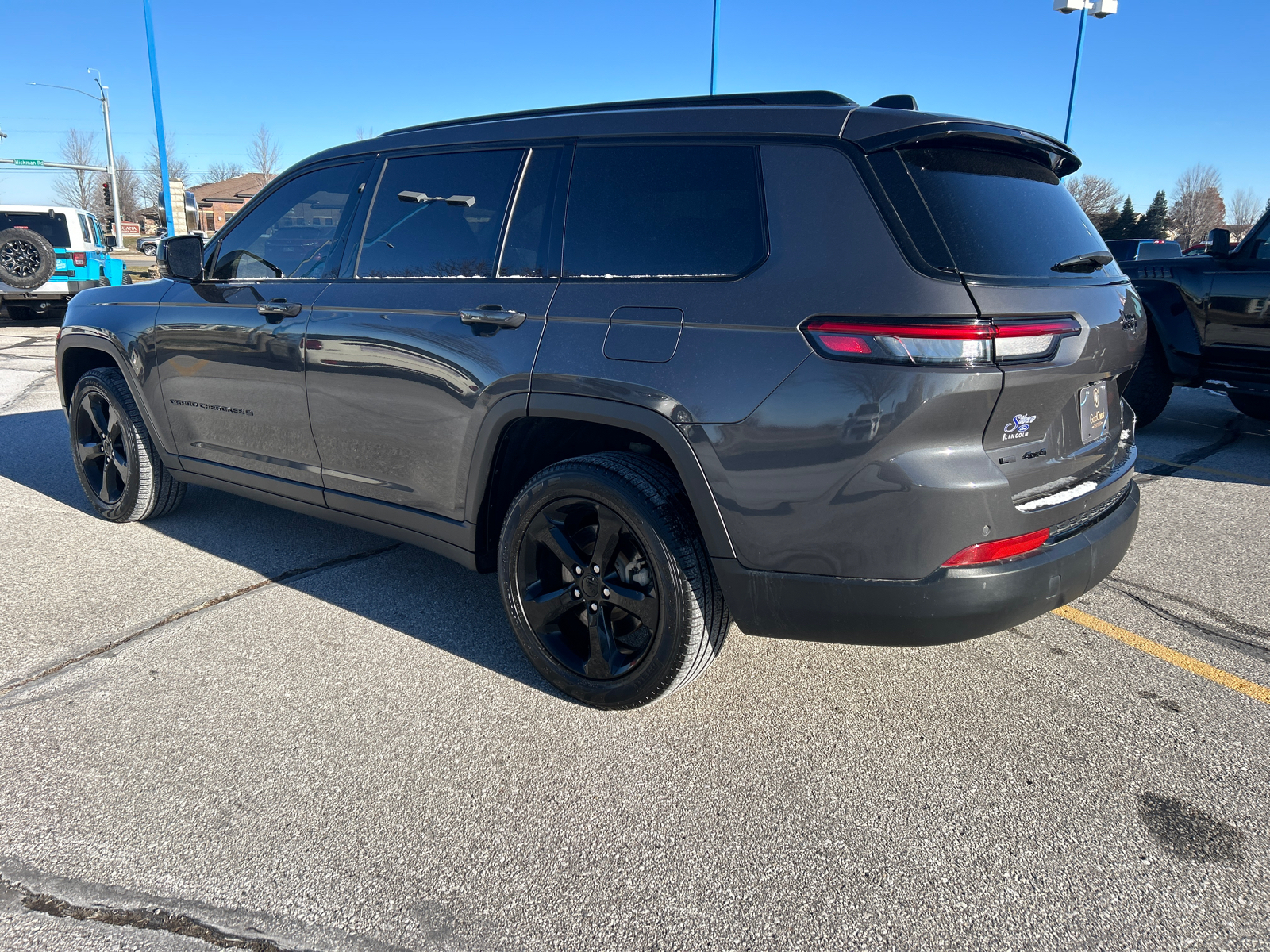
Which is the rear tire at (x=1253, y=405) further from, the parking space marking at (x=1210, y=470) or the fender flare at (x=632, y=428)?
the fender flare at (x=632, y=428)

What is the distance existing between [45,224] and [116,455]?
13857mm

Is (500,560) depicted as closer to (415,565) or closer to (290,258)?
(415,565)

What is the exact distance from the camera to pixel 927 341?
2.22 meters

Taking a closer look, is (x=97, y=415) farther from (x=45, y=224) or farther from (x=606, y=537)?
(x=45, y=224)

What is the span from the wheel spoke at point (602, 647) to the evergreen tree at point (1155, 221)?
5456 centimetres

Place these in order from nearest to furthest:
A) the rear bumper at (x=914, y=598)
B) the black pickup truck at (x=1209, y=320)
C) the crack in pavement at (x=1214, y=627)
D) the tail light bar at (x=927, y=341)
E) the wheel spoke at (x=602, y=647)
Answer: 1. the tail light bar at (x=927, y=341)
2. the rear bumper at (x=914, y=598)
3. the wheel spoke at (x=602, y=647)
4. the crack in pavement at (x=1214, y=627)
5. the black pickup truck at (x=1209, y=320)


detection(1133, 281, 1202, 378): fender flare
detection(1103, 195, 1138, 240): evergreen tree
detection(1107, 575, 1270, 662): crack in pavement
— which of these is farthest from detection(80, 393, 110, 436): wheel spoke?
detection(1103, 195, 1138, 240): evergreen tree

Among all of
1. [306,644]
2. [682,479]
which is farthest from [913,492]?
[306,644]

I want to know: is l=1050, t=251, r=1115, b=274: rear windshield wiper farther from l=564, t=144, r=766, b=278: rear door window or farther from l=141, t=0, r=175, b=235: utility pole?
l=141, t=0, r=175, b=235: utility pole

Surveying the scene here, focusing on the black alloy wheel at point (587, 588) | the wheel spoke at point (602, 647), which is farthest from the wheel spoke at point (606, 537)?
the wheel spoke at point (602, 647)

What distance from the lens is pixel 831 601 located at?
2.42 metres

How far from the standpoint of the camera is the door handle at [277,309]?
363 centimetres

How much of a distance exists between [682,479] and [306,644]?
171cm

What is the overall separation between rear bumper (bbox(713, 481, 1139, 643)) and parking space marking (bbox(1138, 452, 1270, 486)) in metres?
4.05
